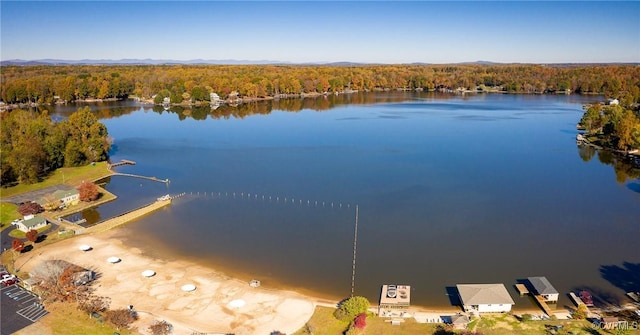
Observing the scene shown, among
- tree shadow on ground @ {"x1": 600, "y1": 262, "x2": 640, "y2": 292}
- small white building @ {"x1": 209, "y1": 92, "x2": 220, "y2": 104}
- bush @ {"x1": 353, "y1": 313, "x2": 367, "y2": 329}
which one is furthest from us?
small white building @ {"x1": 209, "y1": 92, "x2": 220, "y2": 104}

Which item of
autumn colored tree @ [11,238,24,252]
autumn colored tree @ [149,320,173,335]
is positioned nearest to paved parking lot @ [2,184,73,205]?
autumn colored tree @ [11,238,24,252]

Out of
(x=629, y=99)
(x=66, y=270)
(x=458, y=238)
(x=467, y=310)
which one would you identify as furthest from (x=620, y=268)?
(x=629, y=99)

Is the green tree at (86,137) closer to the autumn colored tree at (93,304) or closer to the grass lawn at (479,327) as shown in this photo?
the autumn colored tree at (93,304)

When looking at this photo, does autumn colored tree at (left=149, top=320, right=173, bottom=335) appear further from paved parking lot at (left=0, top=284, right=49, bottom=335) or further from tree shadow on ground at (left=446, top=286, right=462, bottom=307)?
tree shadow on ground at (left=446, top=286, right=462, bottom=307)

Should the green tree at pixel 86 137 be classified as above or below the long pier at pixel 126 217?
above

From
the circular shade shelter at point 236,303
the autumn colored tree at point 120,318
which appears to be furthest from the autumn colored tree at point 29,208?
the circular shade shelter at point 236,303

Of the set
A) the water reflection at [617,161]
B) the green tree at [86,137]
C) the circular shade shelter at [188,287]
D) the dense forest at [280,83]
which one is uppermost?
the dense forest at [280,83]

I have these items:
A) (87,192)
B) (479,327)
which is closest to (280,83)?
(87,192)
